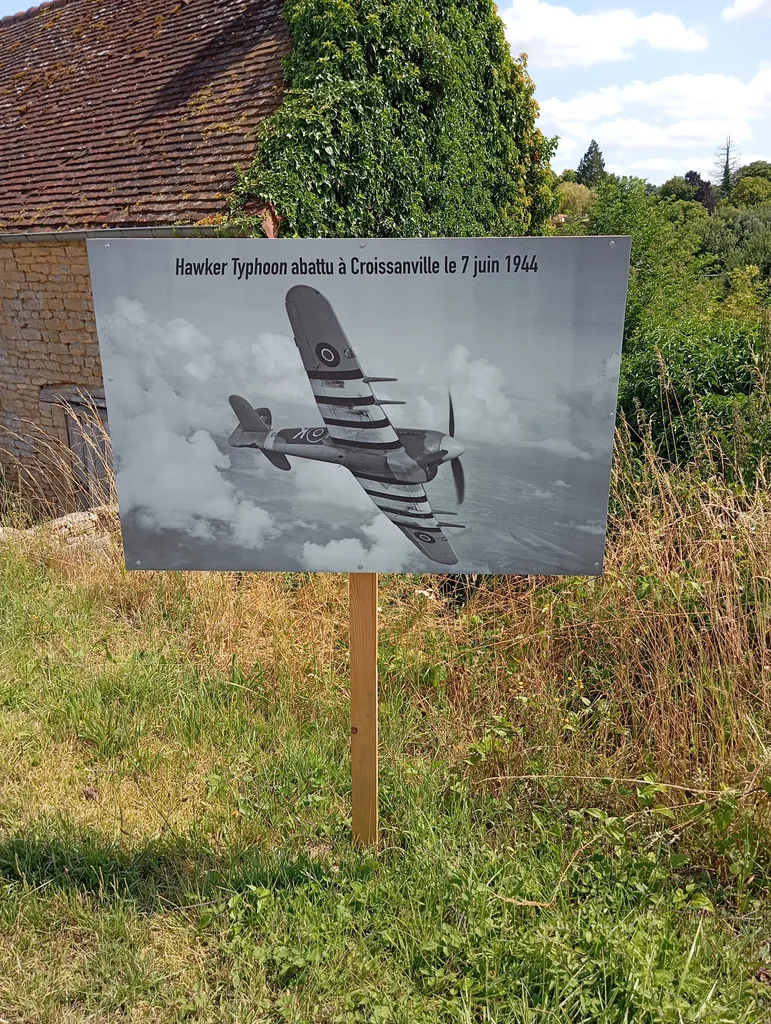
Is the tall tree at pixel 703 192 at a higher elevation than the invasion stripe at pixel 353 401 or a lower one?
higher

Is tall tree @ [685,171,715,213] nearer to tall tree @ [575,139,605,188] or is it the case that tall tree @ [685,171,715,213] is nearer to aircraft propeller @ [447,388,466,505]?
→ tall tree @ [575,139,605,188]

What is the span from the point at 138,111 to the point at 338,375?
9.01 meters

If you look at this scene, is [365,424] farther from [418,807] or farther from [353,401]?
[418,807]

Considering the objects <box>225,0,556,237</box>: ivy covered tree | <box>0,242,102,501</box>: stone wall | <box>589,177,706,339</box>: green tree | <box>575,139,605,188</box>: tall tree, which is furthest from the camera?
<box>575,139,605,188</box>: tall tree

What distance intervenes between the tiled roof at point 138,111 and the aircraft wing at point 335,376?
18.0 ft

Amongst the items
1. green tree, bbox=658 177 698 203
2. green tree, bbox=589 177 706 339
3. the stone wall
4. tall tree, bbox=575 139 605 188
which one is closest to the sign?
the stone wall

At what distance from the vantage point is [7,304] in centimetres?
927

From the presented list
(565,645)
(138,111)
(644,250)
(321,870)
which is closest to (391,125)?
(138,111)

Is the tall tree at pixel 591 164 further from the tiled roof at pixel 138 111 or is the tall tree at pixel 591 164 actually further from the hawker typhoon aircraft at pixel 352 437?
Answer: the hawker typhoon aircraft at pixel 352 437

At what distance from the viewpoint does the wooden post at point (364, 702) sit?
2.55 metres

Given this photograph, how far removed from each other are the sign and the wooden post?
145mm

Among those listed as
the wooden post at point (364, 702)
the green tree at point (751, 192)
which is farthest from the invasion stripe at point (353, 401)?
the green tree at point (751, 192)

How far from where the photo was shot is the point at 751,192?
46094mm

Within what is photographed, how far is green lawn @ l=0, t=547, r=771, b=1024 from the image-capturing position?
6.93 feet
